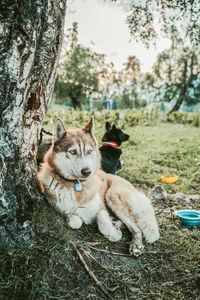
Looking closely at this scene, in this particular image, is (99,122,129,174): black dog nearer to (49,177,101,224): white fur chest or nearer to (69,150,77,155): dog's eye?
(49,177,101,224): white fur chest

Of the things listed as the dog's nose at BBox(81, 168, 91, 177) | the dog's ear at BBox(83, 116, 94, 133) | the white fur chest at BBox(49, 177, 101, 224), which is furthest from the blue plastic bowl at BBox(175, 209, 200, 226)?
the dog's ear at BBox(83, 116, 94, 133)

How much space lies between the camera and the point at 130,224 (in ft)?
9.80

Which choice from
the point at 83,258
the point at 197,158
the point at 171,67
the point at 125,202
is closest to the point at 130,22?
the point at 125,202

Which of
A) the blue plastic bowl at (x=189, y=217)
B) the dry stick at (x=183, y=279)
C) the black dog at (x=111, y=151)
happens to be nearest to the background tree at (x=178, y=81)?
the black dog at (x=111, y=151)

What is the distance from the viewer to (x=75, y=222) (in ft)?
9.18

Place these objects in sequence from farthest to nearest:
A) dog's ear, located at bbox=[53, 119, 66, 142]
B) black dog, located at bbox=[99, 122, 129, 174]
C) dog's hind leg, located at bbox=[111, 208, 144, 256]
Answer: black dog, located at bbox=[99, 122, 129, 174] → dog's ear, located at bbox=[53, 119, 66, 142] → dog's hind leg, located at bbox=[111, 208, 144, 256]

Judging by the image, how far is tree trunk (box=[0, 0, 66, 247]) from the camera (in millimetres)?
2000

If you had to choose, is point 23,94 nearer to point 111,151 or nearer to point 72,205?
point 72,205

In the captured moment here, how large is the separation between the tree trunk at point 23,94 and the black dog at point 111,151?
8.87 ft

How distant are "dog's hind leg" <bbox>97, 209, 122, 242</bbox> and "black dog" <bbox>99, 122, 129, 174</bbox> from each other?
2.33 m

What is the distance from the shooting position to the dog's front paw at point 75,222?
9.11 ft

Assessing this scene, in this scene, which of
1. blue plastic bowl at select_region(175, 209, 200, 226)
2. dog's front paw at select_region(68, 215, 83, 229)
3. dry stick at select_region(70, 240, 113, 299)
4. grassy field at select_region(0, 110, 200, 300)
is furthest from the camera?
blue plastic bowl at select_region(175, 209, 200, 226)

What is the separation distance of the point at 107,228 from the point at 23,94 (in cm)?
174

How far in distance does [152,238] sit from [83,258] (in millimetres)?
941
